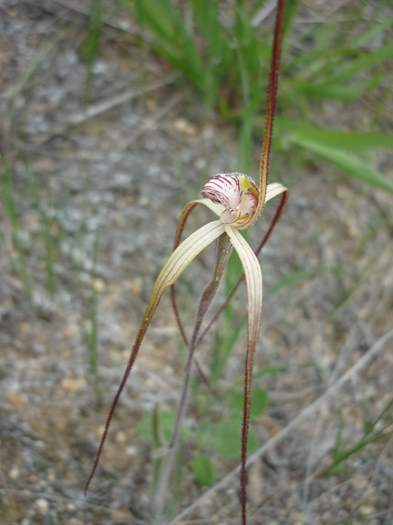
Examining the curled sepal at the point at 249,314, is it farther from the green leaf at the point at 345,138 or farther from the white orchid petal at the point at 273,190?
the green leaf at the point at 345,138

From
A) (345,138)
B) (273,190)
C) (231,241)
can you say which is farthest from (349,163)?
(231,241)

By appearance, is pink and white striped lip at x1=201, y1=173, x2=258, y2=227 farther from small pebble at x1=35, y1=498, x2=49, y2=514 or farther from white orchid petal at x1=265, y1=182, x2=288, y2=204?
small pebble at x1=35, y1=498, x2=49, y2=514

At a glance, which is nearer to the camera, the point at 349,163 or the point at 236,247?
the point at 236,247

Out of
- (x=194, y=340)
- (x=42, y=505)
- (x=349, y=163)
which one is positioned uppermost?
(x=349, y=163)

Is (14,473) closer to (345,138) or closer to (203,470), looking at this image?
(203,470)

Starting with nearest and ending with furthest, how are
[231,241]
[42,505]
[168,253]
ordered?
[231,241] → [42,505] → [168,253]

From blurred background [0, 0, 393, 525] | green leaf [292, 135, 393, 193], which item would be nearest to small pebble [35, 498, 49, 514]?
blurred background [0, 0, 393, 525]

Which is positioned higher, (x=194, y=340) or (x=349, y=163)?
(x=349, y=163)
